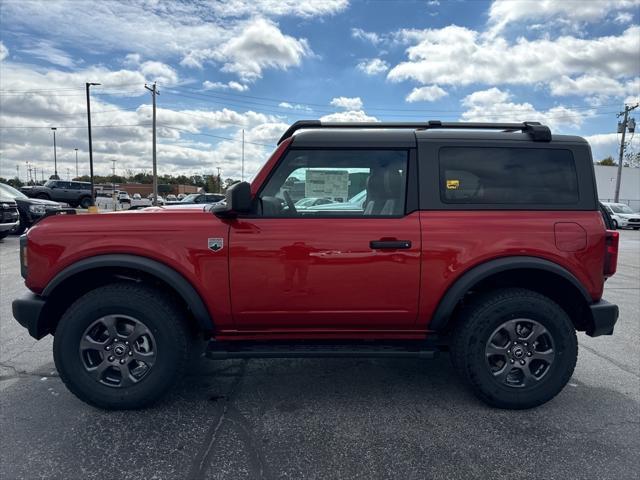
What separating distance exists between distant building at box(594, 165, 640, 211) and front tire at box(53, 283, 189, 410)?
1872 inches

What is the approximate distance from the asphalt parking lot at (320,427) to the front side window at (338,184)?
1.42 m

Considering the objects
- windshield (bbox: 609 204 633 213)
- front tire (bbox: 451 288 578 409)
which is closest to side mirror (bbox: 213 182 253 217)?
front tire (bbox: 451 288 578 409)

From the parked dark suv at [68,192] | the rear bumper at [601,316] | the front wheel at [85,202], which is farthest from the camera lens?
the front wheel at [85,202]

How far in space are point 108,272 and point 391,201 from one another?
81.8 inches

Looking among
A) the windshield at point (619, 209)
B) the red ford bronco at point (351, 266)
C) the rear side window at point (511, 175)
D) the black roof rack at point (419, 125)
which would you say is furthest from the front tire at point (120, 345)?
the windshield at point (619, 209)

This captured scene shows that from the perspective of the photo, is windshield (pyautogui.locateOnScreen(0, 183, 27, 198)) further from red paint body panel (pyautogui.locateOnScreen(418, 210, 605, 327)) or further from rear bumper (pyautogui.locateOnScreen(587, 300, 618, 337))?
rear bumper (pyautogui.locateOnScreen(587, 300, 618, 337))

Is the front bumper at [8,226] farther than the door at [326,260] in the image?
Yes

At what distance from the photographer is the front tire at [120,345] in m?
2.83

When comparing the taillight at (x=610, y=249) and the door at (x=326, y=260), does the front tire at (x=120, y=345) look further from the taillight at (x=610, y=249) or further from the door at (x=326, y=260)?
the taillight at (x=610, y=249)

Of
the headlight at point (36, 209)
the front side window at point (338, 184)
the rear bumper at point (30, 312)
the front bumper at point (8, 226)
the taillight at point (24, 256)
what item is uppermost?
the front side window at point (338, 184)

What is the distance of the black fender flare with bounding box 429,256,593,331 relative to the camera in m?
2.84

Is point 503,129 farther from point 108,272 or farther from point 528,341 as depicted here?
point 108,272

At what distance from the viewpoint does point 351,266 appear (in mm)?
2830

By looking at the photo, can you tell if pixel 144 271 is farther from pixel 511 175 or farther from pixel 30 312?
pixel 511 175
